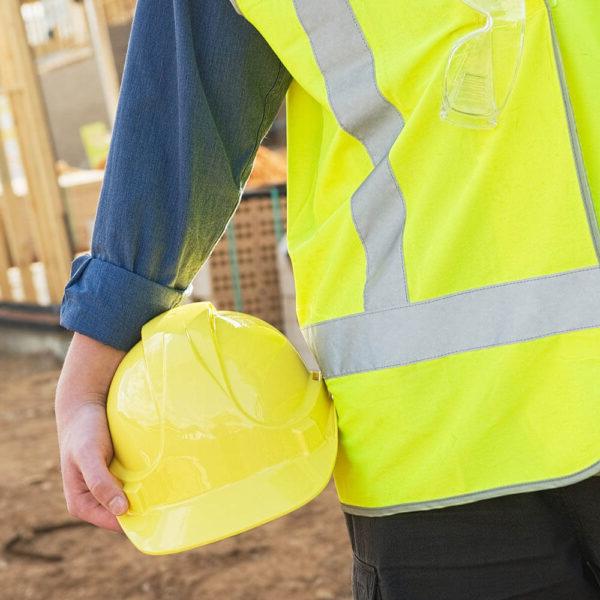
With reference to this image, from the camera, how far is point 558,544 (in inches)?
42.4

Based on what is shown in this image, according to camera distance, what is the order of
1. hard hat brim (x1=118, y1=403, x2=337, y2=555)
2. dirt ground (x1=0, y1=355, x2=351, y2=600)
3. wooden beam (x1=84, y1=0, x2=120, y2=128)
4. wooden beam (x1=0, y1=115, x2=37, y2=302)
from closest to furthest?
hard hat brim (x1=118, y1=403, x2=337, y2=555), dirt ground (x1=0, y1=355, x2=351, y2=600), wooden beam (x1=0, y1=115, x2=37, y2=302), wooden beam (x1=84, y1=0, x2=120, y2=128)

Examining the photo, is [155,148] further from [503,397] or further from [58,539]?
[58,539]

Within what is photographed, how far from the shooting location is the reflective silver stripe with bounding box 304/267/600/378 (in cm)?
100

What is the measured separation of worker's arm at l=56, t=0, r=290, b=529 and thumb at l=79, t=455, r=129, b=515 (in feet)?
0.10

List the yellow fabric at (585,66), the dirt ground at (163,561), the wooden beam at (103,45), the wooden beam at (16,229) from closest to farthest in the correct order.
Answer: the yellow fabric at (585,66) < the dirt ground at (163,561) < the wooden beam at (16,229) < the wooden beam at (103,45)

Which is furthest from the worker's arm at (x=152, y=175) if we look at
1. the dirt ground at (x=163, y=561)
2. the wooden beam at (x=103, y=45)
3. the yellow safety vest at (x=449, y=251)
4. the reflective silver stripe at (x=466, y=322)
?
the wooden beam at (x=103, y=45)

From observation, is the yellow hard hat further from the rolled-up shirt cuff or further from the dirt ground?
the dirt ground

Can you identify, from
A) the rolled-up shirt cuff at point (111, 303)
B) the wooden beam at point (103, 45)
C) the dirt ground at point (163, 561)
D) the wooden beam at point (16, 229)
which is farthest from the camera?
the wooden beam at point (103, 45)

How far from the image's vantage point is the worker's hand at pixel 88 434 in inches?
45.9

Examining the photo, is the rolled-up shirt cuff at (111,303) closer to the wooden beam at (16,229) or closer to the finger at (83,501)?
the finger at (83,501)

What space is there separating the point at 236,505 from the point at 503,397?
0.35m

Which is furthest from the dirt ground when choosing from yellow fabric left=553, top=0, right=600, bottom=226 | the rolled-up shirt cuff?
yellow fabric left=553, top=0, right=600, bottom=226

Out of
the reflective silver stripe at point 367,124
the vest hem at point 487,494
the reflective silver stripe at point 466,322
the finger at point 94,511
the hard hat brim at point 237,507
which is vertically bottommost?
the finger at point 94,511

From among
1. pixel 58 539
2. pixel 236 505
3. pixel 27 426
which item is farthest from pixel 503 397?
pixel 27 426
